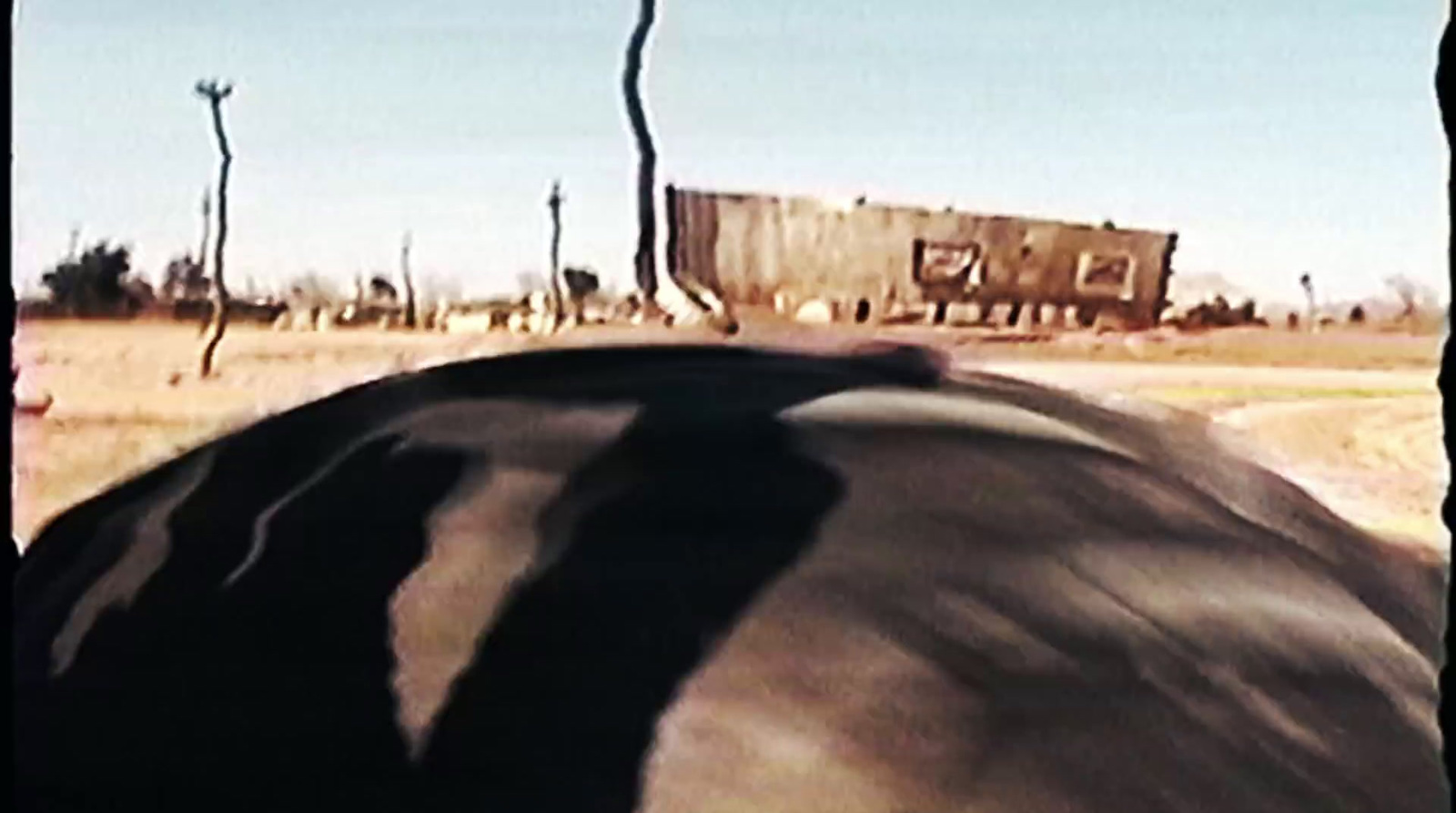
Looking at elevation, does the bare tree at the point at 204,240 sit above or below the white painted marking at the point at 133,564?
above

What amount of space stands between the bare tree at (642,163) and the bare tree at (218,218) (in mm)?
190

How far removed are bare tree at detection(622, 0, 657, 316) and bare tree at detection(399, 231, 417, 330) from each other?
106mm

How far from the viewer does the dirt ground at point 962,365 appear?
967 mm

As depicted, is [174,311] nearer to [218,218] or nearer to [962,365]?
[218,218]

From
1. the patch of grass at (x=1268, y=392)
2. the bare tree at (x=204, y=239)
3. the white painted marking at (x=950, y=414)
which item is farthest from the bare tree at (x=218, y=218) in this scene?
the patch of grass at (x=1268, y=392)

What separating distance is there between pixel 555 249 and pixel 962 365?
0.20 m

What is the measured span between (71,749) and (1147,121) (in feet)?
1.92

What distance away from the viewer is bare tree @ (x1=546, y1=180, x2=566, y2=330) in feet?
3.17

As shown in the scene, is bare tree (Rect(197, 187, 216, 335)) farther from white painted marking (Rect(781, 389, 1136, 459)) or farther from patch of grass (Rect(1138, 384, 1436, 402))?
patch of grass (Rect(1138, 384, 1436, 402))

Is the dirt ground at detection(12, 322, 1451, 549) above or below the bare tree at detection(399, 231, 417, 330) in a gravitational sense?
below

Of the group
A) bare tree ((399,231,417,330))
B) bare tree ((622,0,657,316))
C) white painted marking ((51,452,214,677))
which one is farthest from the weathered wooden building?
white painted marking ((51,452,214,677))

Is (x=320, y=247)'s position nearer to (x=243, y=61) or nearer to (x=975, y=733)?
(x=243, y=61)

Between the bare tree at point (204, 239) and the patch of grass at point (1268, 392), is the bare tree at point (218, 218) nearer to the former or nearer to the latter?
the bare tree at point (204, 239)

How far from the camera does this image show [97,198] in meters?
0.97
